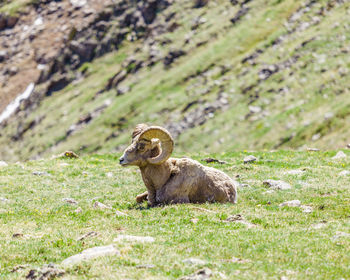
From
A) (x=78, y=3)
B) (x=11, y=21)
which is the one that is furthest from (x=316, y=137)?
(x=11, y=21)

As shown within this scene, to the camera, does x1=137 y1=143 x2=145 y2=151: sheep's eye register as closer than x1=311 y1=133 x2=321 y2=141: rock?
Yes

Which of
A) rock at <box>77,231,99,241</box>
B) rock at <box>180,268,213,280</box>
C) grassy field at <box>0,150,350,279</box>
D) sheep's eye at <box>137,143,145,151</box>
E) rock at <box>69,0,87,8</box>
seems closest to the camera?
rock at <box>180,268,213,280</box>

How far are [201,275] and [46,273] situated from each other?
11.5ft

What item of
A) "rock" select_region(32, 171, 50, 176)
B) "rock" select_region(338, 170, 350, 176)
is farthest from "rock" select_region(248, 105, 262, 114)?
"rock" select_region(32, 171, 50, 176)

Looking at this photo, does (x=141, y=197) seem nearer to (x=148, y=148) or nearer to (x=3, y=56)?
(x=148, y=148)

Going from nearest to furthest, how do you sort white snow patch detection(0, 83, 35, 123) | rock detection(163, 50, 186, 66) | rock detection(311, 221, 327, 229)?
rock detection(311, 221, 327, 229) → rock detection(163, 50, 186, 66) → white snow patch detection(0, 83, 35, 123)

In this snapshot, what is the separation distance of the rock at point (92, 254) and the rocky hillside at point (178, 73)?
46.7m

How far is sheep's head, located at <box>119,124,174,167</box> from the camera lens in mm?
19062

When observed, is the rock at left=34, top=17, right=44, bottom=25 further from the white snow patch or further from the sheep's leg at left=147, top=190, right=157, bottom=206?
the sheep's leg at left=147, top=190, right=157, bottom=206

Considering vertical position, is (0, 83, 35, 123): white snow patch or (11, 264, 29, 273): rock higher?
(11, 264, 29, 273): rock

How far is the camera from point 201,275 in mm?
10727

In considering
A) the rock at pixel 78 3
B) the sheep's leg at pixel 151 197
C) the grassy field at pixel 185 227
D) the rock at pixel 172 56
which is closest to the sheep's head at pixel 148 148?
the sheep's leg at pixel 151 197

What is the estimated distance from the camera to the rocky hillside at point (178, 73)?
75500 millimetres

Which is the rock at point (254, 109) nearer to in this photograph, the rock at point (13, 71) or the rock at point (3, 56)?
the rock at point (13, 71)
